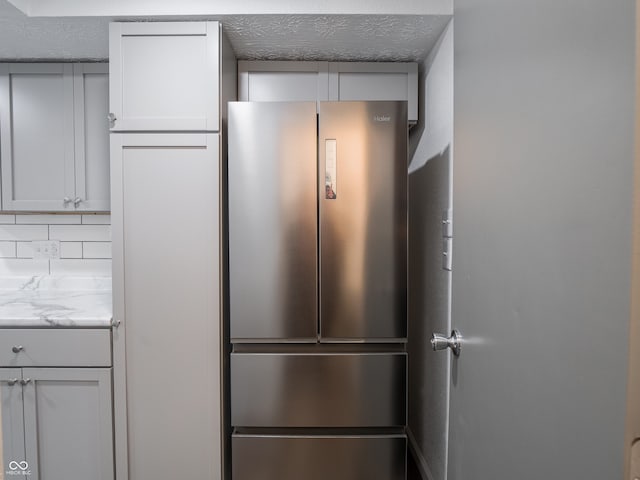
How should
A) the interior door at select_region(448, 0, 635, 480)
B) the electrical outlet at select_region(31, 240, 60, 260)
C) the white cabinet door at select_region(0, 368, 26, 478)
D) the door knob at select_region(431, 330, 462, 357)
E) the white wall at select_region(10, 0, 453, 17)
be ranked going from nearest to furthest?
the interior door at select_region(448, 0, 635, 480), the door knob at select_region(431, 330, 462, 357), the white wall at select_region(10, 0, 453, 17), the white cabinet door at select_region(0, 368, 26, 478), the electrical outlet at select_region(31, 240, 60, 260)

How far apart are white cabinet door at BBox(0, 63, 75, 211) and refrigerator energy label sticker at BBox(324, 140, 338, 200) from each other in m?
1.35

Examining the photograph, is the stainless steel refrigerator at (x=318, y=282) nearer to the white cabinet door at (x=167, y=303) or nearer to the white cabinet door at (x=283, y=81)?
the white cabinet door at (x=167, y=303)

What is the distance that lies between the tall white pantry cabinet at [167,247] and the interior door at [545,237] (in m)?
1.15

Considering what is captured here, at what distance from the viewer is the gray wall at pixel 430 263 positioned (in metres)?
1.75

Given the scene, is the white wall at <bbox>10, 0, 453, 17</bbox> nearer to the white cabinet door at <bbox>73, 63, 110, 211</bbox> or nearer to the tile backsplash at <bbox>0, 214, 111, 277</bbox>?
the white cabinet door at <bbox>73, 63, 110, 211</bbox>

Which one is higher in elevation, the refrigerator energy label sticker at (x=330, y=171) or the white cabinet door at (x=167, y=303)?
the refrigerator energy label sticker at (x=330, y=171)

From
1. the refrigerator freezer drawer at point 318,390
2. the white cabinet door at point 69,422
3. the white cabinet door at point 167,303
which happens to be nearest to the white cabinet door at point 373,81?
the white cabinet door at point 167,303

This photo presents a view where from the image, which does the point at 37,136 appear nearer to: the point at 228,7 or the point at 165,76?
the point at 165,76

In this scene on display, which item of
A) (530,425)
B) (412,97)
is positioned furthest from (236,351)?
(412,97)

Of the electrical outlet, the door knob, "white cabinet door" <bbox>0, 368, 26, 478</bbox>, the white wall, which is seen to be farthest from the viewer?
the electrical outlet

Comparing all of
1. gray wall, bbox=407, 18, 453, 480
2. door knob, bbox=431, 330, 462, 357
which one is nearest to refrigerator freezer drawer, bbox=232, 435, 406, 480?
gray wall, bbox=407, 18, 453, 480

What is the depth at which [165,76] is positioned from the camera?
68.1 inches

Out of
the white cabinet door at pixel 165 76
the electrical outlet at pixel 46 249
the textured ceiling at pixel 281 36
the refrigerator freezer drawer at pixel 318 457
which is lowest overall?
the refrigerator freezer drawer at pixel 318 457

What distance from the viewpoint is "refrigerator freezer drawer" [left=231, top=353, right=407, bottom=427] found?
5.82ft
